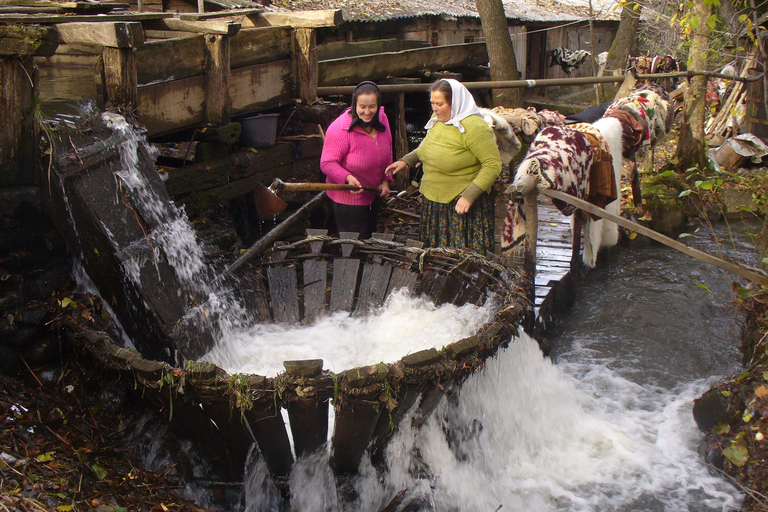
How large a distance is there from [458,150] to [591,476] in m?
2.34

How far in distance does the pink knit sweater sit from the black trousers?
0.07 meters

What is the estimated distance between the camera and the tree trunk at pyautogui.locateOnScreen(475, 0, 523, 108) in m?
8.66

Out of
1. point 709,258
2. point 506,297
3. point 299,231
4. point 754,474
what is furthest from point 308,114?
point 754,474

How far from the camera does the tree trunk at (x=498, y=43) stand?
8664 millimetres

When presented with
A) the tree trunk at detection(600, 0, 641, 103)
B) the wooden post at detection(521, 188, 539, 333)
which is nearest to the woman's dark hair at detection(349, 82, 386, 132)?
the wooden post at detection(521, 188, 539, 333)

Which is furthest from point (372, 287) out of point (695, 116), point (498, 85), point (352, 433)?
point (695, 116)

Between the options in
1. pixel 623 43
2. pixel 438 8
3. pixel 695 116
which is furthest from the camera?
pixel 623 43

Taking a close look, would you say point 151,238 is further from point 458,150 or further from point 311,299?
point 458,150

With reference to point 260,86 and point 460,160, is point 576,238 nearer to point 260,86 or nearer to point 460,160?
point 460,160

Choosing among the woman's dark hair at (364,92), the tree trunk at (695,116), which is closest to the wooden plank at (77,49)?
the woman's dark hair at (364,92)

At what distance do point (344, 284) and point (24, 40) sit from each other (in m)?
2.49

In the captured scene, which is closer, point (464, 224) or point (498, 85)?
point (464, 224)

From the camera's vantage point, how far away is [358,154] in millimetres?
4570

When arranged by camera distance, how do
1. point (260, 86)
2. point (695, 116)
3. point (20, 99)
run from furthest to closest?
point (695, 116) → point (260, 86) → point (20, 99)
